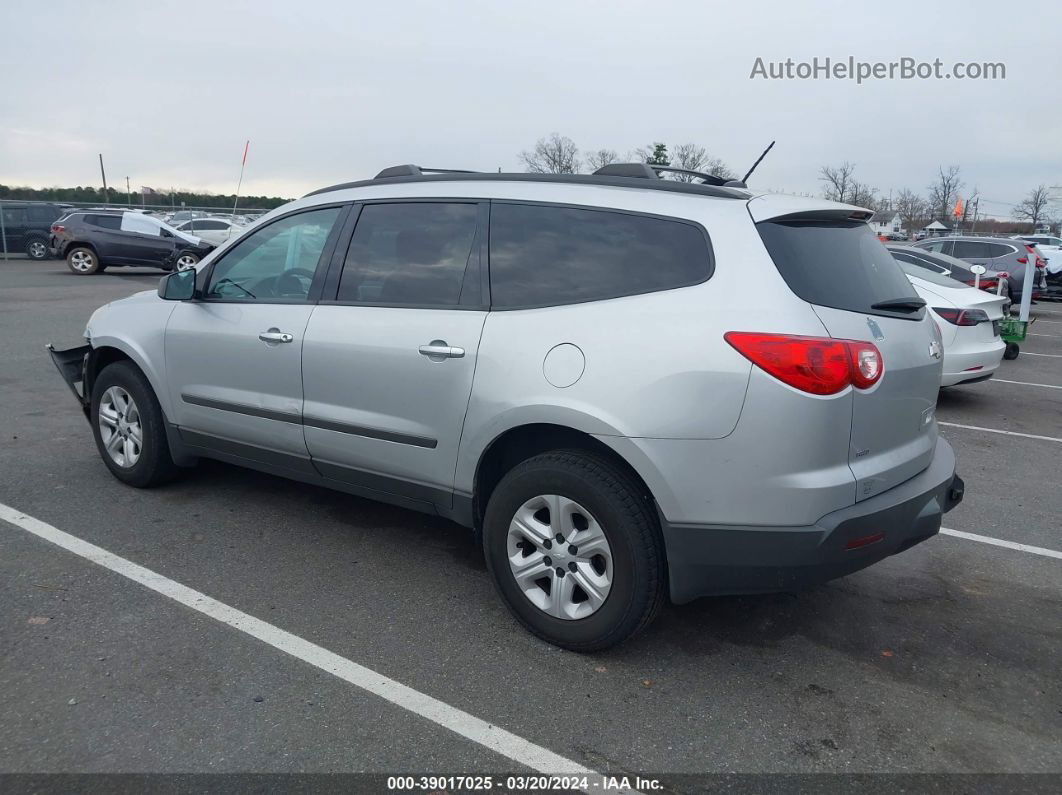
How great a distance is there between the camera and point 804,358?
2.94 metres

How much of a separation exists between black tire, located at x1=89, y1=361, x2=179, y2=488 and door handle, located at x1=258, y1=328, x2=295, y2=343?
43.7 inches

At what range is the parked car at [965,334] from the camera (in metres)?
8.14

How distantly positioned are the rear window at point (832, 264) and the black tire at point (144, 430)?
3.63 m

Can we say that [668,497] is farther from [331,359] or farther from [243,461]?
[243,461]

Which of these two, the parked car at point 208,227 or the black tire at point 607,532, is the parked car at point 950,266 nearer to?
the black tire at point 607,532

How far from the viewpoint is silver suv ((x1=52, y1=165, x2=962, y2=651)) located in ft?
9.85

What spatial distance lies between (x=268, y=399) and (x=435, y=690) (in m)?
1.92

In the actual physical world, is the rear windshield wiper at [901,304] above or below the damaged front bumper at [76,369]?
above

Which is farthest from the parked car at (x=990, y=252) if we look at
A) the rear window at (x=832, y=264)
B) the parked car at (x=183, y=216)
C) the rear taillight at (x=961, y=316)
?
the parked car at (x=183, y=216)

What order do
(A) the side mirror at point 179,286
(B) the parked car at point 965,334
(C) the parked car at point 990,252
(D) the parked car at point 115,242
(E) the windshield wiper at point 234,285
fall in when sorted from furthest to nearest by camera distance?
1. (D) the parked car at point 115,242
2. (C) the parked car at point 990,252
3. (B) the parked car at point 965,334
4. (A) the side mirror at point 179,286
5. (E) the windshield wiper at point 234,285

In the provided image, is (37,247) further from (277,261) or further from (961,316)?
(961,316)

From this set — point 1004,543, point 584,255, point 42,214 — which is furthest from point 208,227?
point 1004,543

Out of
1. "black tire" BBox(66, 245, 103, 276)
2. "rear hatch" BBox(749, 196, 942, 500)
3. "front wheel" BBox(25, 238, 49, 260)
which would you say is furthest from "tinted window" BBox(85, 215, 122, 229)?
"rear hatch" BBox(749, 196, 942, 500)

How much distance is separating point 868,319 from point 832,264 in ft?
0.91
